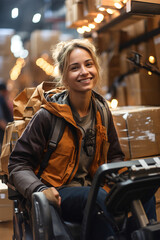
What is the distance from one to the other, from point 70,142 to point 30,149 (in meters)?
0.23

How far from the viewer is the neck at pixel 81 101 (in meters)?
2.10

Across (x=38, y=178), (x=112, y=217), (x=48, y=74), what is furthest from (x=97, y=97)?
(x=48, y=74)

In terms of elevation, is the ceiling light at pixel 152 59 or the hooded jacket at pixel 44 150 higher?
the ceiling light at pixel 152 59

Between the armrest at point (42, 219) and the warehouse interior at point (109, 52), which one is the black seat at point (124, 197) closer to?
the armrest at point (42, 219)

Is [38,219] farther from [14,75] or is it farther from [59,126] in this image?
[14,75]

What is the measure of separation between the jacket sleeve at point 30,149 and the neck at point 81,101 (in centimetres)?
20

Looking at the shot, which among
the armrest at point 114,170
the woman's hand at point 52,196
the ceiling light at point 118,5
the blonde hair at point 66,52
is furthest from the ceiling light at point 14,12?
the armrest at point 114,170

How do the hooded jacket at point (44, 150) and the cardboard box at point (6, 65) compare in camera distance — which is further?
the cardboard box at point (6, 65)

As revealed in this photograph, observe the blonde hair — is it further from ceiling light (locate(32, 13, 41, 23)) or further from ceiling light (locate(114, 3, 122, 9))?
ceiling light (locate(32, 13, 41, 23))

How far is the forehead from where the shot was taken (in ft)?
6.72

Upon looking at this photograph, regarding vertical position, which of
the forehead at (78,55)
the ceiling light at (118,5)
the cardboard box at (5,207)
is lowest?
the cardboard box at (5,207)

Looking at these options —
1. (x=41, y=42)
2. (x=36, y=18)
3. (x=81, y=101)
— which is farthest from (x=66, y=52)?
(x=36, y=18)

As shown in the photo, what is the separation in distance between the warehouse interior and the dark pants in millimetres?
807

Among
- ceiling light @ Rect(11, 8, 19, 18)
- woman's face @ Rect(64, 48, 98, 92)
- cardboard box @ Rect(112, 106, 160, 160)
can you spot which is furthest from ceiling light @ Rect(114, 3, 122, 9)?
ceiling light @ Rect(11, 8, 19, 18)
